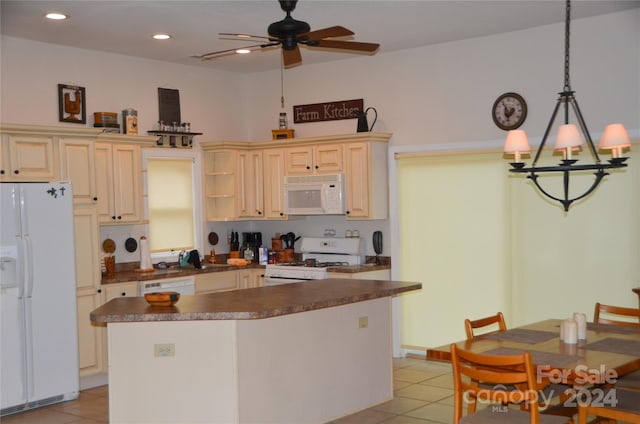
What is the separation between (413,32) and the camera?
6.41m

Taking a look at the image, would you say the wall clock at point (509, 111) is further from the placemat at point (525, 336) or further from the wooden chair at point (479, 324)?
the placemat at point (525, 336)

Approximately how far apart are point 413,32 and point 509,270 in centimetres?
232

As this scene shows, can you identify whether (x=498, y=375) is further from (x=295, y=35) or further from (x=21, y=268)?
(x=21, y=268)

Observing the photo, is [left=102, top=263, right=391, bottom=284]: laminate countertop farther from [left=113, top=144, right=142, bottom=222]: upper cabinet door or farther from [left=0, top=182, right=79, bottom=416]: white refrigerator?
[left=0, top=182, right=79, bottom=416]: white refrigerator

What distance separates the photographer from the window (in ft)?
24.6

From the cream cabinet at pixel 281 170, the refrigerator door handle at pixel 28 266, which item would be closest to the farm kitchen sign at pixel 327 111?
the cream cabinet at pixel 281 170

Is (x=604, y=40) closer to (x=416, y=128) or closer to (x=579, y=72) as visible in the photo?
(x=579, y=72)

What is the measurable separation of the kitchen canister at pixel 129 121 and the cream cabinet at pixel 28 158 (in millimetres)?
1098

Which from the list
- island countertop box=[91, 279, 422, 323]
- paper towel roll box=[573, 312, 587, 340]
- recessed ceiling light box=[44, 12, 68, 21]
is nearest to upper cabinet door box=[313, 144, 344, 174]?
island countertop box=[91, 279, 422, 323]

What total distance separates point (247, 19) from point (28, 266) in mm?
2537

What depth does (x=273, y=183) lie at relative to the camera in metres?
7.85

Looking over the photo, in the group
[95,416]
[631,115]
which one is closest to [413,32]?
[631,115]

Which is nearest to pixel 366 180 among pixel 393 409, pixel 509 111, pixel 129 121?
pixel 509 111

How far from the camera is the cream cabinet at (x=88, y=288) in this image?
6.11 metres
